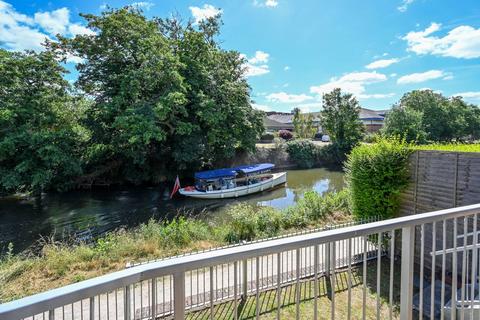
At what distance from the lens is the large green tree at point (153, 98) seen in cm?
1460

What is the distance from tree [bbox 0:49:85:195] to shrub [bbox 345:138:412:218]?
531 inches

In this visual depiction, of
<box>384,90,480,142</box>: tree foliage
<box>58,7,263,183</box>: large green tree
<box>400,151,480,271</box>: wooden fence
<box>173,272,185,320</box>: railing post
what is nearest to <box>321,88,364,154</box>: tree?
<box>384,90,480,142</box>: tree foliage

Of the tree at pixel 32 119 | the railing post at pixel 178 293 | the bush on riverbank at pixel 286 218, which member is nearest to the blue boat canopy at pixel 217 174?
the bush on riverbank at pixel 286 218

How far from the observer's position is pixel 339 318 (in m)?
4.37

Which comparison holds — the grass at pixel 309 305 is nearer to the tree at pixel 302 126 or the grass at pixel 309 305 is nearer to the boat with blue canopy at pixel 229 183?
the boat with blue canopy at pixel 229 183

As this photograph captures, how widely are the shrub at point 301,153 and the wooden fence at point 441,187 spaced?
1976 centimetres

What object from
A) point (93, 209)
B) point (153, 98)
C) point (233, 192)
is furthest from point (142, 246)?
point (153, 98)

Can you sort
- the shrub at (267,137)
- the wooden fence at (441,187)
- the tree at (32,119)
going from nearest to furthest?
the wooden fence at (441,187) → the tree at (32,119) → the shrub at (267,137)

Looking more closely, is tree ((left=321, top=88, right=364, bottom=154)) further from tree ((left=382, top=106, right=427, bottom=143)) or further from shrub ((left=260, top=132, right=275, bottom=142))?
shrub ((left=260, top=132, right=275, bottom=142))

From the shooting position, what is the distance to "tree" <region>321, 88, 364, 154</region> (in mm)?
26234

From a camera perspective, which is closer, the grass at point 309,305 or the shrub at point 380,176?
the grass at point 309,305

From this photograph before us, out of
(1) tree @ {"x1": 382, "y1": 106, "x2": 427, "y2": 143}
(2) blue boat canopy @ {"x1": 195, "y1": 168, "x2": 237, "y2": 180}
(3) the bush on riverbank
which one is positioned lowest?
(3) the bush on riverbank

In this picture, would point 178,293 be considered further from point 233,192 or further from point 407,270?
point 233,192

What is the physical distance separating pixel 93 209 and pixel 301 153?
18374 millimetres
